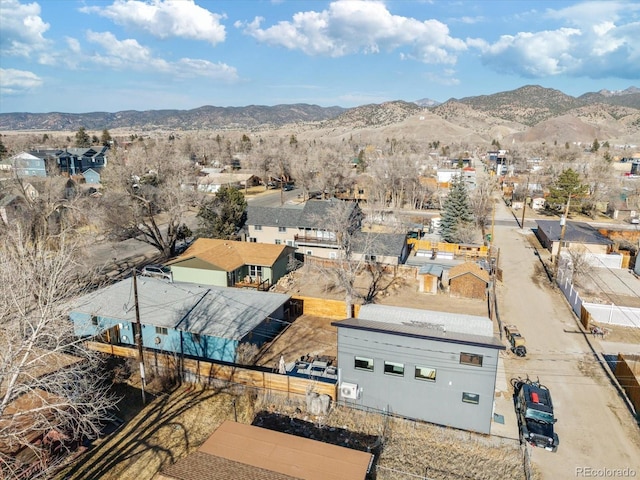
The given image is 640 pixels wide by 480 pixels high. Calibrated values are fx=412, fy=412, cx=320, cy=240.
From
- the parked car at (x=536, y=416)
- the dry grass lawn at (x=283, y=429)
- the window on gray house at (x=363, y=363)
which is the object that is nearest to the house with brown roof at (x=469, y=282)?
the parked car at (x=536, y=416)

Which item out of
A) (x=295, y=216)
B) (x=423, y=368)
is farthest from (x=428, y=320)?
(x=295, y=216)

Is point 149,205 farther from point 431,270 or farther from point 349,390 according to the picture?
point 349,390

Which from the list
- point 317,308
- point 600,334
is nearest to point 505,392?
point 600,334

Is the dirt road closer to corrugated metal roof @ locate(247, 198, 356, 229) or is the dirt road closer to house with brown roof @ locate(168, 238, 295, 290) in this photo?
house with brown roof @ locate(168, 238, 295, 290)

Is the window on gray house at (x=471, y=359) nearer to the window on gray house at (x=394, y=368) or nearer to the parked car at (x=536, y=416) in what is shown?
the window on gray house at (x=394, y=368)

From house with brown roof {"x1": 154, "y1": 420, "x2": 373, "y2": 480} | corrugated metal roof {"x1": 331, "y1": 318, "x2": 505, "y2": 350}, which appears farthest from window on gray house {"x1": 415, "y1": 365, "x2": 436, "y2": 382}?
house with brown roof {"x1": 154, "y1": 420, "x2": 373, "y2": 480}

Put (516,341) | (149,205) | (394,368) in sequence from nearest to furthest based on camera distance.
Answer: (394,368), (516,341), (149,205)
